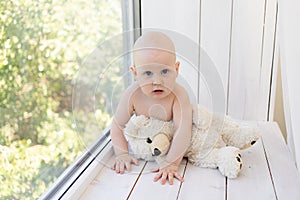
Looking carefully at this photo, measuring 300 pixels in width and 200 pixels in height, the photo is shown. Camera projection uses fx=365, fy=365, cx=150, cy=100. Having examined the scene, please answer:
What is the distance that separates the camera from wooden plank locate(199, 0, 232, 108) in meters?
1.36

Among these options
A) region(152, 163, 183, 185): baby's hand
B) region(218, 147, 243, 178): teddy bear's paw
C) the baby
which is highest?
the baby

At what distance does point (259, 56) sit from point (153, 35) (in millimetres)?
562

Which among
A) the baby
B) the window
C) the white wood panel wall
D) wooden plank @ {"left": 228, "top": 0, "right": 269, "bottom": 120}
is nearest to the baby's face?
the baby

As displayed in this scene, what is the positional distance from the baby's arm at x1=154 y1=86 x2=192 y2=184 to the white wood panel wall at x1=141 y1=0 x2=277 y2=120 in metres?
0.31

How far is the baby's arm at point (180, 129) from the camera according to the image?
100cm

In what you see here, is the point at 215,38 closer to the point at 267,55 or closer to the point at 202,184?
the point at 267,55

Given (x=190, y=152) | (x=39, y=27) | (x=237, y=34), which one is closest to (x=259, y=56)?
(x=237, y=34)

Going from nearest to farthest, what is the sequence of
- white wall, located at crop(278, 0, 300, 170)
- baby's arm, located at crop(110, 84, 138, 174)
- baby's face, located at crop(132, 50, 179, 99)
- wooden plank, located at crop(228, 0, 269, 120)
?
white wall, located at crop(278, 0, 300, 170) < baby's face, located at crop(132, 50, 179, 99) < baby's arm, located at crop(110, 84, 138, 174) < wooden plank, located at crop(228, 0, 269, 120)

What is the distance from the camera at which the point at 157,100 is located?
1037 millimetres

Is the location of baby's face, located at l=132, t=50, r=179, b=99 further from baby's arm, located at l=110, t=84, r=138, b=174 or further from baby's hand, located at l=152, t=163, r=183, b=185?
baby's hand, located at l=152, t=163, r=183, b=185

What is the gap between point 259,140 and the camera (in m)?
1.22

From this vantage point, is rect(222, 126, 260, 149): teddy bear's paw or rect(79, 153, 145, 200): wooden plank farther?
rect(222, 126, 260, 149): teddy bear's paw

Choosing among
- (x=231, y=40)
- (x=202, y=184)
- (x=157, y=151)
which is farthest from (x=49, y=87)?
(x=231, y=40)

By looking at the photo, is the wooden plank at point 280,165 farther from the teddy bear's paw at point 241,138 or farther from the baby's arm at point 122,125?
the baby's arm at point 122,125
